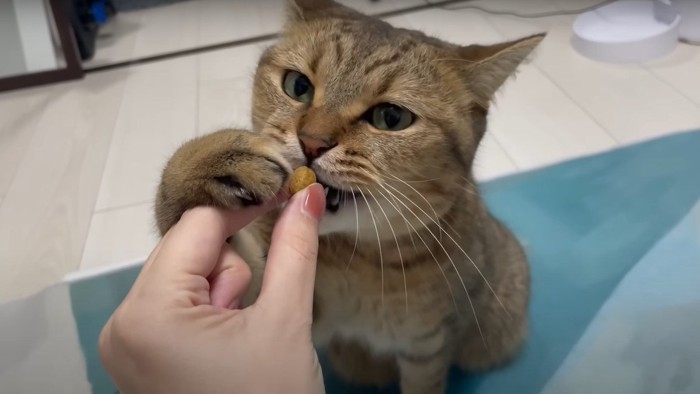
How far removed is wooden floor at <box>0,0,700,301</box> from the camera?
4.99ft

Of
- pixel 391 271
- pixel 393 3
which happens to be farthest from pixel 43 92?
pixel 391 271

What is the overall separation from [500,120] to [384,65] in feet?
→ 3.47

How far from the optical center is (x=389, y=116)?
0.86 meters

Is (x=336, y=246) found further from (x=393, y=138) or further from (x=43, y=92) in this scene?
(x=43, y=92)

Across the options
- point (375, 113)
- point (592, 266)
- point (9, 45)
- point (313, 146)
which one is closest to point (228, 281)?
point (313, 146)

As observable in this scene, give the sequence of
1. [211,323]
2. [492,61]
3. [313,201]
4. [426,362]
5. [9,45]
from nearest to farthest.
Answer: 1. [211,323]
2. [313,201]
3. [492,61]
4. [426,362]
5. [9,45]

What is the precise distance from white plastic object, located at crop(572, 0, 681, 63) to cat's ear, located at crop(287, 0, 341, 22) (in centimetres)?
133

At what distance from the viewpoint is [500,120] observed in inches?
72.9

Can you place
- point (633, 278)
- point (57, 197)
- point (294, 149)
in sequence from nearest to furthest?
point (294, 149), point (633, 278), point (57, 197)

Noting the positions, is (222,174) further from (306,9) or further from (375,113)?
(306,9)

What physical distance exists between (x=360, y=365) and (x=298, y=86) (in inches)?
21.8

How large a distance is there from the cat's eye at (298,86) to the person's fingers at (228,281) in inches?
12.6

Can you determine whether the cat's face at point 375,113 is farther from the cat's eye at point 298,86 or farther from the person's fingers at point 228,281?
the person's fingers at point 228,281

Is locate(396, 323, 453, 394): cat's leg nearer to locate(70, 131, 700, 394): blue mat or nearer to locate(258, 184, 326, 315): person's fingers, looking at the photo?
locate(70, 131, 700, 394): blue mat
